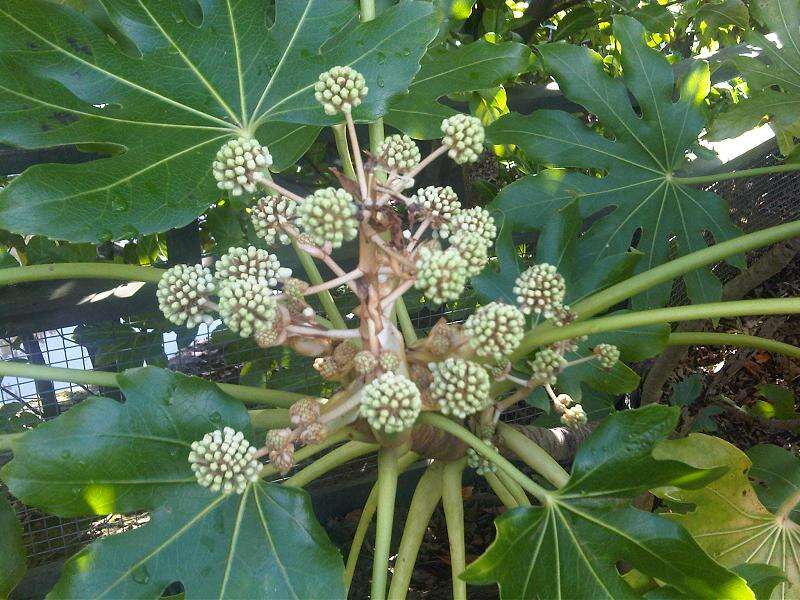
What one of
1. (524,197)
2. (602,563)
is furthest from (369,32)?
(602,563)

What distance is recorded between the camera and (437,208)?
3.23ft

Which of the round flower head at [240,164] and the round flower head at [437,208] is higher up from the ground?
the round flower head at [240,164]

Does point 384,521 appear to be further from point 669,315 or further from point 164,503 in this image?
point 669,315

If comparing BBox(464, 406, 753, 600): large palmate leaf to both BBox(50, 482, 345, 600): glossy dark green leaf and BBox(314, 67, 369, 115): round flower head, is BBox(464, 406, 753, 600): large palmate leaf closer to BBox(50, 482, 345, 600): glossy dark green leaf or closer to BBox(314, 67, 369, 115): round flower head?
BBox(50, 482, 345, 600): glossy dark green leaf

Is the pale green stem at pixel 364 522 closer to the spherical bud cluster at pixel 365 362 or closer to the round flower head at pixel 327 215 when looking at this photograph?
the spherical bud cluster at pixel 365 362

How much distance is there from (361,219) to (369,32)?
1.49 ft

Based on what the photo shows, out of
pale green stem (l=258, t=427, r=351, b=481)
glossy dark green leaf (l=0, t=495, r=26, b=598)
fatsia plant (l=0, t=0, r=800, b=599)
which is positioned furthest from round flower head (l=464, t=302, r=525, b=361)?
glossy dark green leaf (l=0, t=495, r=26, b=598)

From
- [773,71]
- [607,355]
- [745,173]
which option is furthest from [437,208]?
[773,71]

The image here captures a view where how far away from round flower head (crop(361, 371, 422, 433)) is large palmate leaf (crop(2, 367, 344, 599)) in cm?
27

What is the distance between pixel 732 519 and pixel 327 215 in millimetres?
1011

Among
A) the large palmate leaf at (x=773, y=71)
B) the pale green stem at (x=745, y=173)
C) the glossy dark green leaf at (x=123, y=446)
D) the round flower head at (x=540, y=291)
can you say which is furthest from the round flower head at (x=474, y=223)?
the large palmate leaf at (x=773, y=71)

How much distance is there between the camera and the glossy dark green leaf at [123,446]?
100 centimetres

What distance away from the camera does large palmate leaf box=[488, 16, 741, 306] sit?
158 centimetres

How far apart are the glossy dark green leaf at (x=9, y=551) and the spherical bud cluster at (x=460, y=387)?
0.79 metres
